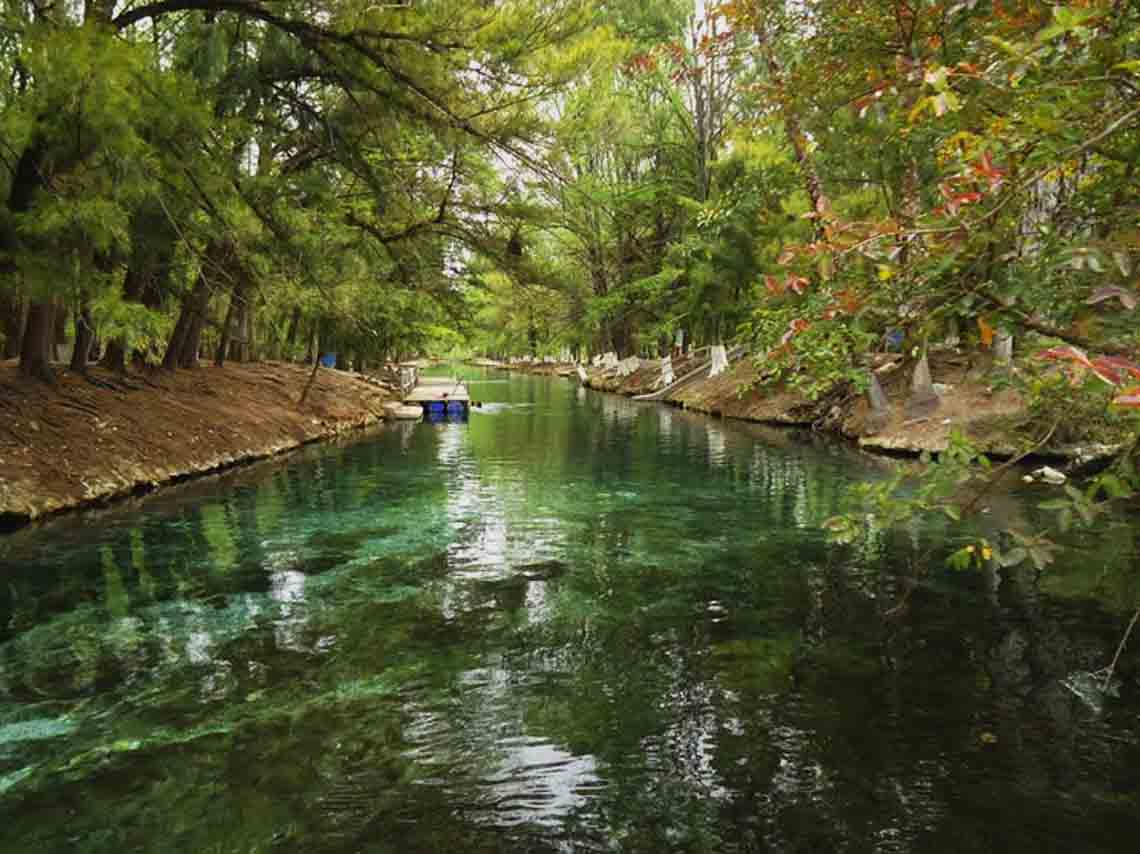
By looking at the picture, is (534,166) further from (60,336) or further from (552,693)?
(60,336)

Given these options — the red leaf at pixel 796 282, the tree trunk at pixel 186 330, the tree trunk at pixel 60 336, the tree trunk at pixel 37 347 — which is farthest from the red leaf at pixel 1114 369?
the tree trunk at pixel 60 336

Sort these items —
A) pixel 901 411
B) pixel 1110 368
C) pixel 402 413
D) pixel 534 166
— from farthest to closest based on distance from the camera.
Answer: pixel 402 413, pixel 901 411, pixel 534 166, pixel 1110 368

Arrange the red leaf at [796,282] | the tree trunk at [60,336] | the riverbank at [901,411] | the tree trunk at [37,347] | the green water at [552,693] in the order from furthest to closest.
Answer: the tree trunk at [60,336]
the riverbank at [901,411]
the tree trunk at [37,347]
the green water at [552,693]
the red leaf at [796,282]

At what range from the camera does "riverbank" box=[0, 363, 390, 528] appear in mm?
12750

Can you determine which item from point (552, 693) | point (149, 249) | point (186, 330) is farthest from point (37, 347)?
point (552, 693)

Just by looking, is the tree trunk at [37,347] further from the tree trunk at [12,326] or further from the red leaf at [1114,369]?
the red leaf at [1114,369]

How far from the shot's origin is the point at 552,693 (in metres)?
6.20

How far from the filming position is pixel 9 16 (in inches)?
318

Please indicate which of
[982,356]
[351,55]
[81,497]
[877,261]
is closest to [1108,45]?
[877,261]

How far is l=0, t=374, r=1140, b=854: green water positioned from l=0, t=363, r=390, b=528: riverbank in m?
1.30

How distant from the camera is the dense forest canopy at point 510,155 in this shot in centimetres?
338

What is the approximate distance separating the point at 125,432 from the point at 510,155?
1047 centimetres

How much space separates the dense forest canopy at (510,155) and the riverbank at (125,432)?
1.54 m

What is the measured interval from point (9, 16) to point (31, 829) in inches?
314
